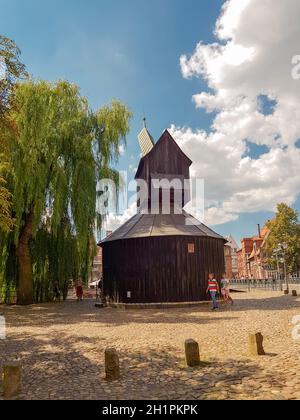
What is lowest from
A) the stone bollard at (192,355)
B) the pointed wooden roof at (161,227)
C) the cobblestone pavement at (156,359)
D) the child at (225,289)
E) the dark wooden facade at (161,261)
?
the cobblestone pavement at (156,359)

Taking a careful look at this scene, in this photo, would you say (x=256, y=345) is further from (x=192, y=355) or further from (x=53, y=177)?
(x=53, y=177)

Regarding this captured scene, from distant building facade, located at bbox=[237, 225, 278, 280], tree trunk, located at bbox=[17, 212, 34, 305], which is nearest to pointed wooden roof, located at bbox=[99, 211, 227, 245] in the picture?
tree trunk, located at bbox=[17, 212, 34, 305]

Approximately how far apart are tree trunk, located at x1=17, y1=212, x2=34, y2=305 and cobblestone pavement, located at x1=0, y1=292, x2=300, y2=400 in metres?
6.58

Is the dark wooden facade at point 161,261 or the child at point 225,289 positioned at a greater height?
the dark wooden facade at point 161,261

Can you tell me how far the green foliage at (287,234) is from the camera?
150 feet

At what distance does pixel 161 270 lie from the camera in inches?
714

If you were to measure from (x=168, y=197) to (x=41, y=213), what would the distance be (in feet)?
24.4

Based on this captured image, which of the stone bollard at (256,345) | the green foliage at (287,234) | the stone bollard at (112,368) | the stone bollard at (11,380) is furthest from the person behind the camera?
the green foliage at (287,234)

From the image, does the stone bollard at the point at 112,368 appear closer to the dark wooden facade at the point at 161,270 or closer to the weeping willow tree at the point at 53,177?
the dark wooden facade at the point at 161,270

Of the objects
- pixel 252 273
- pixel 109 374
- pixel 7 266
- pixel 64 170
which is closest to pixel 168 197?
pixel 64 170

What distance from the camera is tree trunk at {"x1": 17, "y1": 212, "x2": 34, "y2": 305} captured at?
19453 millimetres

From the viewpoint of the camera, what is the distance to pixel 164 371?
21.6 ft

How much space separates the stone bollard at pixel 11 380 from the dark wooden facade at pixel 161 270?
1272cm

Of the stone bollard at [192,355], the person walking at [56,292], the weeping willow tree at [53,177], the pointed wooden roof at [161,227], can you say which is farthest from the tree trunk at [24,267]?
the stone bollard at [192,355]
